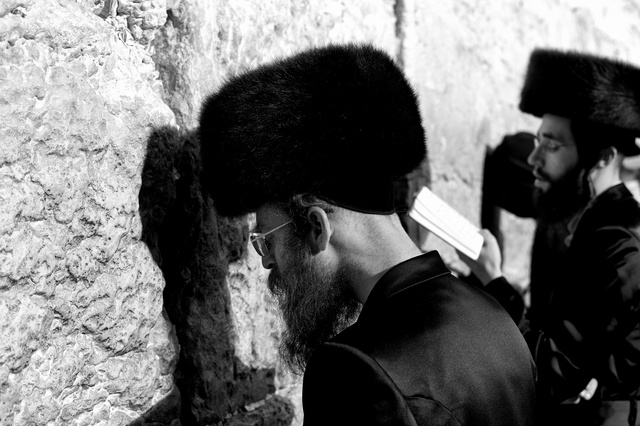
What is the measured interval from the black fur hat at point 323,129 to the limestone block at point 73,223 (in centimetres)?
27

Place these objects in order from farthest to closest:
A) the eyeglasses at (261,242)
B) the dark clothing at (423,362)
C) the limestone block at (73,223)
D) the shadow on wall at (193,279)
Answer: the shadow on wall at (193,279)
the eyeglasses at (261,242)
the limestone block at (73,223)
the dark clothing at (423,362)

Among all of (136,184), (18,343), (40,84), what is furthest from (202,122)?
(18,343)

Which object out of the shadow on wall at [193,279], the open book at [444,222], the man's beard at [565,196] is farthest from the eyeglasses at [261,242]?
the man's beard at [565,196]

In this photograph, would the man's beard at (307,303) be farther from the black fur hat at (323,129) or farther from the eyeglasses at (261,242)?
the black fur hat at (323,129)

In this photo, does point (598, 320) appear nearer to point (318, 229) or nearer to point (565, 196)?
point (565, 196)

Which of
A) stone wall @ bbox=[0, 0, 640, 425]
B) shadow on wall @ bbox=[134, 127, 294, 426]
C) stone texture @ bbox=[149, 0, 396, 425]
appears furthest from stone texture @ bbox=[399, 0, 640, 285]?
shadow on wall @ bbox=[134, 127, 294, 426]

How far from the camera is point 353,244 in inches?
74.1

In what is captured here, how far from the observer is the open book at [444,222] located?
96.4 inches

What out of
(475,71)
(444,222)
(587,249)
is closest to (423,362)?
(444,222)

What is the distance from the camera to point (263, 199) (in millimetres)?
1911

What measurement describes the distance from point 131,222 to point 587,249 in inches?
66.0

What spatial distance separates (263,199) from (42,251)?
51 centimetres

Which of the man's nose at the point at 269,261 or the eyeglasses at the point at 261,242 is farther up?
the eyeglasses at the point at 261,242

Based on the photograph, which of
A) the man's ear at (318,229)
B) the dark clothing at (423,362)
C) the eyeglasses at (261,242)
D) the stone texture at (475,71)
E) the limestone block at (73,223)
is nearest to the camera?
the dark clothing at (423,362)
